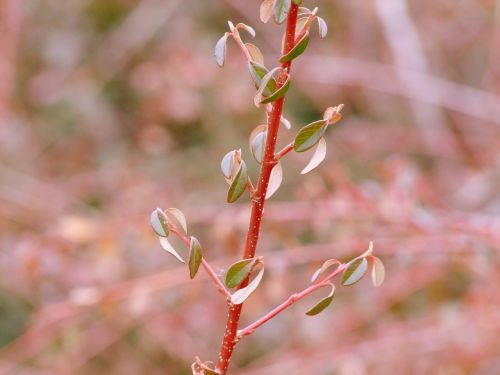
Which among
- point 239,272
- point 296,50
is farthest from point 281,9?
point 239,272

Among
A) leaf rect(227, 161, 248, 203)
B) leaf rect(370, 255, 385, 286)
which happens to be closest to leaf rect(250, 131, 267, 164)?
leaf rect(227, 161, 248, 203)

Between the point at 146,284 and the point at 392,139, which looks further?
the point at 392,139

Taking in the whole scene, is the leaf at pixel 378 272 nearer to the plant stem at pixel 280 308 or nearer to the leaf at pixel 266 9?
the plant stem at pixel 280 308

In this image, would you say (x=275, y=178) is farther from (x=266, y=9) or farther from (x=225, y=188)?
(x=225, y=188)

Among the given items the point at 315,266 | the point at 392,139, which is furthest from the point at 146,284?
the point at 392,139

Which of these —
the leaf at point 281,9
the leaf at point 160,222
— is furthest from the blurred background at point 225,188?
the leaf at point 281,9

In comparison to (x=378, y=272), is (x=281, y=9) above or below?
above

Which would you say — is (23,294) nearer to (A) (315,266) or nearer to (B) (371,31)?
(A) (315,266)
